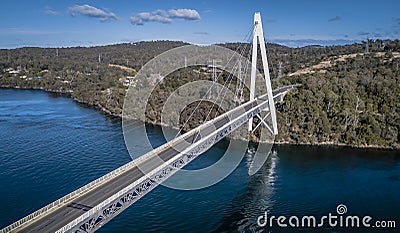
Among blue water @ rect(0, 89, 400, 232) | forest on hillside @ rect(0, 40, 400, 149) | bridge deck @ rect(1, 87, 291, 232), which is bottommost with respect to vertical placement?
blue water @ rect(0, 89, 400, 232)

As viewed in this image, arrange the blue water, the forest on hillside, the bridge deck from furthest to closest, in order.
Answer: the forest on hillside < the blue water < the bridge deck

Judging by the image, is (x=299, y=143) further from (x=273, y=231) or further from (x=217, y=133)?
(x=273, y=231)

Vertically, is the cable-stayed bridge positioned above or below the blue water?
above

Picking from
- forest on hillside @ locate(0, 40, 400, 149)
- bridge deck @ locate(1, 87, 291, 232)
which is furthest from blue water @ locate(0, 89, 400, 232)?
bridge deck @ locate(1, 87, 291, 232)

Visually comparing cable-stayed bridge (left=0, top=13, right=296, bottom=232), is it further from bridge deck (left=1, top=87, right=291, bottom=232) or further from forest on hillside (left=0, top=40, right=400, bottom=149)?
forest on hillside (left=0, top=40, right=400, bottom=149)

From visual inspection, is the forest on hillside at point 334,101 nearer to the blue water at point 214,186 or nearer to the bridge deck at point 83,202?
the blue water at point 214,186

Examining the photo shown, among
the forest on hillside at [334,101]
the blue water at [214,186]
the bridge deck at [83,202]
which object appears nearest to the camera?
the bridge deck at [83,202]

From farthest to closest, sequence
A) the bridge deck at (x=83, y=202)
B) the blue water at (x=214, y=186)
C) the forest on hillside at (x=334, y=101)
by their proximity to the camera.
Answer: the forest on hillside at (x=334, y=101), the blue water at (x=214, y=186), the bridge deck at (x=83, y=202)

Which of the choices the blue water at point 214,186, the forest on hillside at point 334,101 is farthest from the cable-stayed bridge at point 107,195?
the forest on hillside at point 334,101

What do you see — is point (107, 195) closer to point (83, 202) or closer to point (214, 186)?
point (83, 202)
